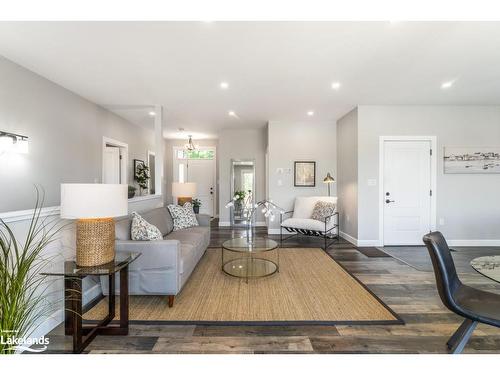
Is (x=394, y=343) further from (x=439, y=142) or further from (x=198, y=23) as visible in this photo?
(x=439, y=142)

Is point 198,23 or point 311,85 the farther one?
point 311,85

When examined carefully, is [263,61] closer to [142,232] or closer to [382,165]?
[142,232]

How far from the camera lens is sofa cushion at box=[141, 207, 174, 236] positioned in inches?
129

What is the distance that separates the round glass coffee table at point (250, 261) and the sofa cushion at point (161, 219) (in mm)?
922

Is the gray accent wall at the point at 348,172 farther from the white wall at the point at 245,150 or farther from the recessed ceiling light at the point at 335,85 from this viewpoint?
the white wall at the point at 245,150

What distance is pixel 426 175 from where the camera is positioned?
4.51m

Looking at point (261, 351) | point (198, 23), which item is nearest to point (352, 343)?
point (261, 351)

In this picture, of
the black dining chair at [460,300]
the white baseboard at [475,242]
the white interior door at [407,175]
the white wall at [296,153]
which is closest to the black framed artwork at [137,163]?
the white wall at [296,153]

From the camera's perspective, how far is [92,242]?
1831 mm

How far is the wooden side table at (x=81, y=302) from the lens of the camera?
65.6 inches

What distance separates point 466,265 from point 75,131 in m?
6.24

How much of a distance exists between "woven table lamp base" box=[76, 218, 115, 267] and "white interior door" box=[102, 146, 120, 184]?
3559mm

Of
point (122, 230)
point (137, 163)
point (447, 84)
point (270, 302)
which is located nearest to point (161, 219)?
point (122, 230)

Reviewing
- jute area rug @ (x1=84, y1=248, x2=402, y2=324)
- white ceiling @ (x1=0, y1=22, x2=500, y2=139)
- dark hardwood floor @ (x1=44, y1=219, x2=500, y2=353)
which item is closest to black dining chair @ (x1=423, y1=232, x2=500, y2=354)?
dark hardwood floor @ (x1=44, y1=219, x2=500, y2=353)
